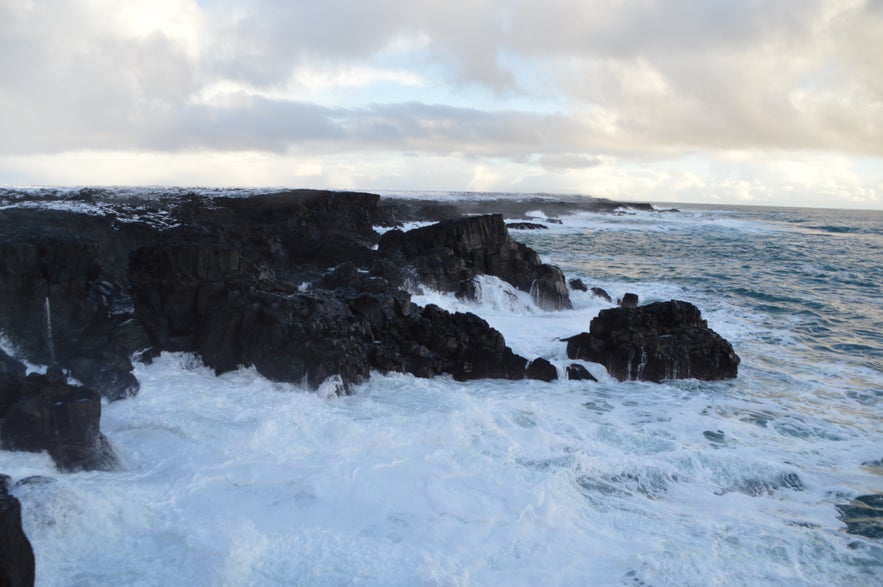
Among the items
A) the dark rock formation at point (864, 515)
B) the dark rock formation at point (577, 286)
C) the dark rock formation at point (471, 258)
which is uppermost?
the dark rock formation at point (471, 258)

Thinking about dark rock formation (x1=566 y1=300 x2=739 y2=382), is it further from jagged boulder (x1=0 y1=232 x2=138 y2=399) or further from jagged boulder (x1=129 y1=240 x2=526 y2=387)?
jagged boulder (x1=0 y1=232 x2=138 y2=399)

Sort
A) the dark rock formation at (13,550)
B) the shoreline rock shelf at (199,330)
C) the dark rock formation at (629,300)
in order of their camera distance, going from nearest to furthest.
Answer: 1. the dark rock formation at (13,550)
2. the shoreline rock shelf at (199,330)
3. the dark rock formation at (629,300)

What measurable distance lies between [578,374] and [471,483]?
20.5 feet

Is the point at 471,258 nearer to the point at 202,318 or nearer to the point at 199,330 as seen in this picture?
the point at 202,318

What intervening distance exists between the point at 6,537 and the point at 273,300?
25.2 ft

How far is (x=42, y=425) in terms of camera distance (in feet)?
28.8

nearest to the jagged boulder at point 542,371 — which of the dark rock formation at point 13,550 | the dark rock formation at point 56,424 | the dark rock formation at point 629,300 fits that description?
the dark rock formation at point 56,424

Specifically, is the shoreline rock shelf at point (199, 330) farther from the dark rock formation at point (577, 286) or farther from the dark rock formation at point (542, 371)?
the dark rock formation at point (577, 286)

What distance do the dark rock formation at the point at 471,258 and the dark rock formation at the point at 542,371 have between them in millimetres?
7608

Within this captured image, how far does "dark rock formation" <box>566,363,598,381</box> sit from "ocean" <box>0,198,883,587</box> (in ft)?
1.23

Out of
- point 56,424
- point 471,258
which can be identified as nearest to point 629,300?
point 471,258

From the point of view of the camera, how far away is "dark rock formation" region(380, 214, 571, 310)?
2198cm

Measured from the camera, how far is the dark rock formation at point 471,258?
22.0 metres

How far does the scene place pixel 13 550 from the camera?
5.91 m
